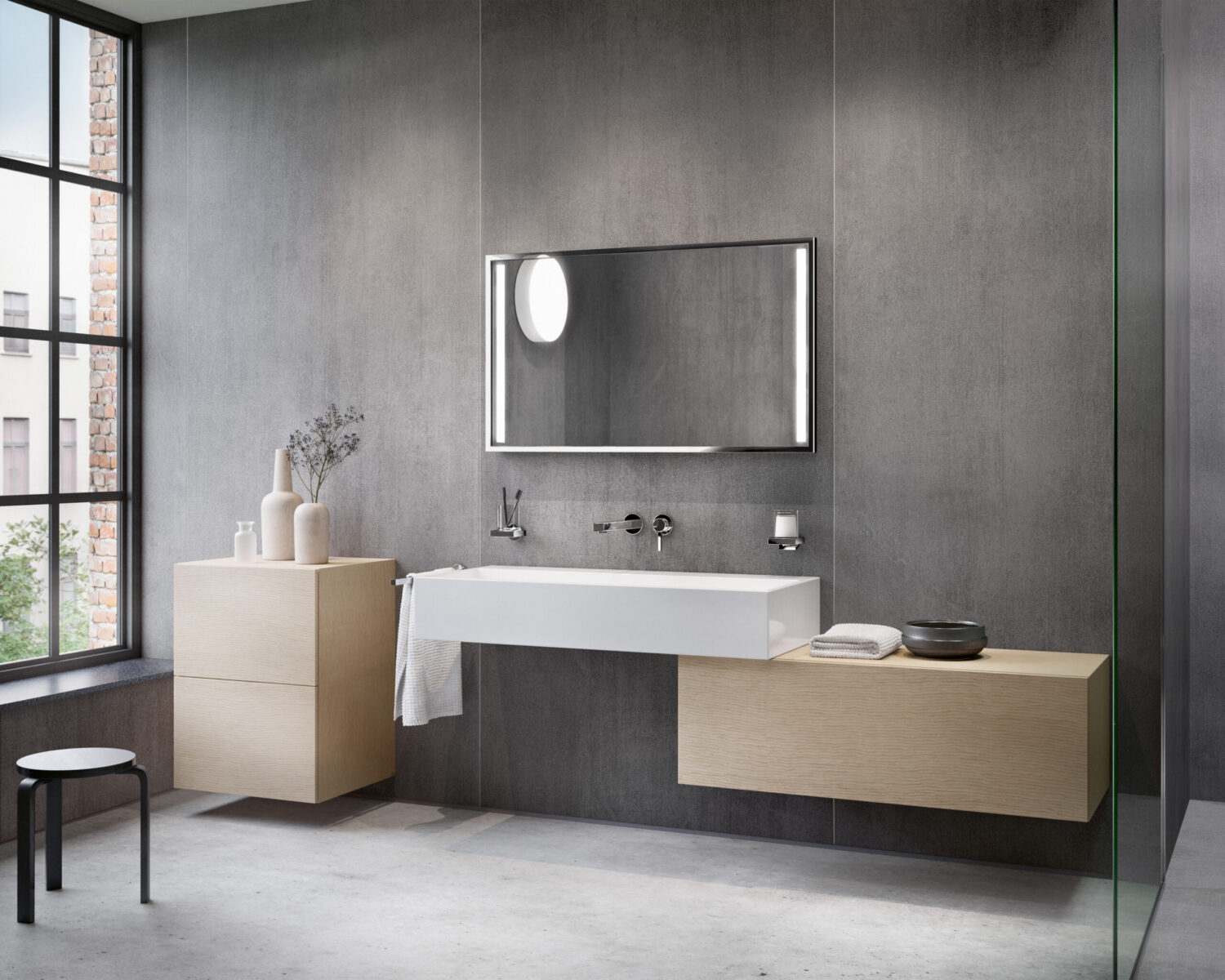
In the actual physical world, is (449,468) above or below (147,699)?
above

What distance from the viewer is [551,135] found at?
431 cm

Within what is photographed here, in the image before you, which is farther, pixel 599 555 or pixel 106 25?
pixel 106 25

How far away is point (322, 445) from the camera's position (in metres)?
4.66

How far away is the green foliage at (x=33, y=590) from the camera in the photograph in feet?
14.6

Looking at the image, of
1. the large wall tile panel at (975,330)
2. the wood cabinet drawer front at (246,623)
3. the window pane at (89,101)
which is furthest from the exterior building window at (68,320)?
the large wall tile panel at (975,330)

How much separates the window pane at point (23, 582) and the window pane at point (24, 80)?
131 centimetres

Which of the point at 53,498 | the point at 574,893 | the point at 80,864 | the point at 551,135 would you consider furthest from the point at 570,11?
the point at 80,864

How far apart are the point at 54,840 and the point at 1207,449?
12.9 ft

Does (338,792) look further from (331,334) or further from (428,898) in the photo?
(331,334)

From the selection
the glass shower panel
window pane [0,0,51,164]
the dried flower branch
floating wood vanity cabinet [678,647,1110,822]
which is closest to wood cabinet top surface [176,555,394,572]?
the dried flower branch

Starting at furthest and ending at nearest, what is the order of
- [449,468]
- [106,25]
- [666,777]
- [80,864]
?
1. [106,25]
2. [449,468]
3. [666,777]
4. [80,864]

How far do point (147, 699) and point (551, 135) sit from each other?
252 cm

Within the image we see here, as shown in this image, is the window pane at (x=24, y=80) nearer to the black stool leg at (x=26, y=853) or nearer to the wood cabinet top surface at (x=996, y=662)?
the black stool leg at (x=26, y=853)

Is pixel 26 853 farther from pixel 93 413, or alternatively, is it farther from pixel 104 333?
pixel 104 333
